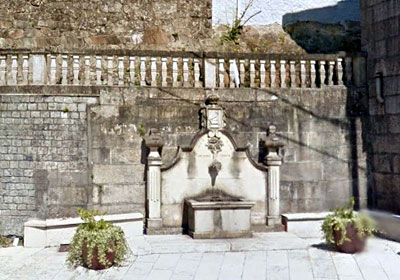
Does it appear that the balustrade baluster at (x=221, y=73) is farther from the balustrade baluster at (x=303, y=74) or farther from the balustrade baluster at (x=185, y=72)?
the balustrade baluster at (x=303, y=74)

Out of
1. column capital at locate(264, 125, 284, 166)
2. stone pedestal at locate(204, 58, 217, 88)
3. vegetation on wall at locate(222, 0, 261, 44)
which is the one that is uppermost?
vegetation on wall at locate(222, 0, 261, 44)

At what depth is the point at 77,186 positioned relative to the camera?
706 centimetres

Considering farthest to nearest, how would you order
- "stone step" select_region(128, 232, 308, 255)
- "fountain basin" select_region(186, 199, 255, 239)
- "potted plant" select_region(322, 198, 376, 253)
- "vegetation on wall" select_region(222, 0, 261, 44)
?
"vegetation on wall" select_region(222, 0, 261, 44), "fountain basin" select_region(186, 199, 255, 239), "stone step" select_region(128, 232, 308, 255), "potted plant" select_region(322, 198, 376, 253)

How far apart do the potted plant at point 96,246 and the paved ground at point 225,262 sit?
12 centimetres

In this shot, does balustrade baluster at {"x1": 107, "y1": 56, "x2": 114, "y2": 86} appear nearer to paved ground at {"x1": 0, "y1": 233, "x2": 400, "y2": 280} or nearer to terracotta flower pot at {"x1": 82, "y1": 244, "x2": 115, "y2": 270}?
paved ground at {"x1": 0, "y1": 233, "x2": 400, "y2": 280}

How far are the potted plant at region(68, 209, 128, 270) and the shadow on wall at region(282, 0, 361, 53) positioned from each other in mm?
7081

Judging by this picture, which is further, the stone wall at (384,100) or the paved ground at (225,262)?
the stone wall at (384,100)

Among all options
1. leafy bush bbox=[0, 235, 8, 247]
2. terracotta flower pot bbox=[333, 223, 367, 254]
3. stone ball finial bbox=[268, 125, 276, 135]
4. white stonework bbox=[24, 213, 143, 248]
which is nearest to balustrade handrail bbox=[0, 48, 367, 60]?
stone ball finial bbox=[268, 125, 276, 135]

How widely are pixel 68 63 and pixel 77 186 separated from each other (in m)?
2.24

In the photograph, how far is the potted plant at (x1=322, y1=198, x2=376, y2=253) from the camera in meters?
5.79

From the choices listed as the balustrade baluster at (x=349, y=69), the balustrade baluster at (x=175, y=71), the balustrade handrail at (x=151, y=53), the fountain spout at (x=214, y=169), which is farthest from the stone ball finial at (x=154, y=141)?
the balustrade baluster at (x=349, y=69)

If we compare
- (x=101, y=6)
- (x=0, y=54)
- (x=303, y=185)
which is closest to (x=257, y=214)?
(x=303, y=185)

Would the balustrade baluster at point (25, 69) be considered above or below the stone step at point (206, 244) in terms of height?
above

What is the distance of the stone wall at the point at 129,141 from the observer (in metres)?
7.02
